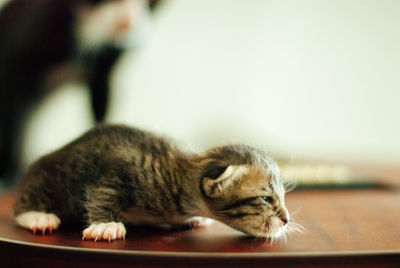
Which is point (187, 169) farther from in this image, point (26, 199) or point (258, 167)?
point (26, 199)

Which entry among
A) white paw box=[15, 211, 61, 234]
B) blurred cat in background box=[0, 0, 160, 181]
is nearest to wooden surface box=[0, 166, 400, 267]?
white paw box=[15, 211, 61, 234]

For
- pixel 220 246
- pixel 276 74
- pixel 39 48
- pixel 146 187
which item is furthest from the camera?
pixel 276 74

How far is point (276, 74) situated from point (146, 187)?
2.13 m

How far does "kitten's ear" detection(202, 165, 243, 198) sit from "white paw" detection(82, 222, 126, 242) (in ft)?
0.52

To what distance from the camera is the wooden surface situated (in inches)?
22.4

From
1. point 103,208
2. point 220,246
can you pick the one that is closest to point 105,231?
point 103,208

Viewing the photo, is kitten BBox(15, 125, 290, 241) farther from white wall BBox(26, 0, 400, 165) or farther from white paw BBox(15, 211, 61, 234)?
white wall BBox(26, 0, 400, 165)

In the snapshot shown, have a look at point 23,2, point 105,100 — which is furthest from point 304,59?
point 23,2

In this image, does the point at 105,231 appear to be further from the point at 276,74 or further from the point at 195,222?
the point at 276,74

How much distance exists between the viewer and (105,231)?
675mm

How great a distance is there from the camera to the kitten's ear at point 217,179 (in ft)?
2.30

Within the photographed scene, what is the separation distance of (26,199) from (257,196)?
1.51 feet

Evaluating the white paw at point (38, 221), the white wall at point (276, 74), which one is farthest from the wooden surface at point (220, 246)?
the white wall at point (276, 74)

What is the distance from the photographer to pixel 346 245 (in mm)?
629
